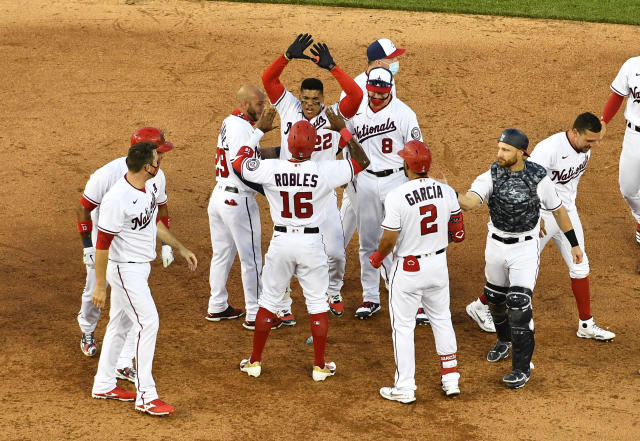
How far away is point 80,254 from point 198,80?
4687 millimetres

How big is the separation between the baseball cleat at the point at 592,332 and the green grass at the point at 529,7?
858 centimetres

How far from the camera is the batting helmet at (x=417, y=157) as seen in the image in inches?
280

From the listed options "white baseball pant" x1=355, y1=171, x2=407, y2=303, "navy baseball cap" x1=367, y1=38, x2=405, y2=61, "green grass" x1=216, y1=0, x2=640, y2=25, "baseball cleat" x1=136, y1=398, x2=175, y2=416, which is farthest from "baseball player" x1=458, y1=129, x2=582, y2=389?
"green grass" x1=216, y1=0, x2=640, y2=25

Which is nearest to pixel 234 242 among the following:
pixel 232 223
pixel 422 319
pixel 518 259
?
pixel 232 223

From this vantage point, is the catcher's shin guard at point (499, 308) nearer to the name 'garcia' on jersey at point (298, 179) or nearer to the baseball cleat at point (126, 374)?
the name 'garcia' on jersey at point (298, 179)

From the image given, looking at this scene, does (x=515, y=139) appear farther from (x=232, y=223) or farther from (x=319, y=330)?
(x=232, y=223)

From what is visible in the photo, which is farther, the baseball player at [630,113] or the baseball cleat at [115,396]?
the baseball player at [630,113]

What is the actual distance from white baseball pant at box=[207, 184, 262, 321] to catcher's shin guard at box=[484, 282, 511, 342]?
7.33 feet

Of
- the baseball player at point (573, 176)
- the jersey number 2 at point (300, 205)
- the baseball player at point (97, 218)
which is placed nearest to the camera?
the jersey number 2 at point (300, 205)

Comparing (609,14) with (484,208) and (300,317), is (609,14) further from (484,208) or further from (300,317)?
(300,317)

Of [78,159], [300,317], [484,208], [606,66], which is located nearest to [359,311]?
[300,317]

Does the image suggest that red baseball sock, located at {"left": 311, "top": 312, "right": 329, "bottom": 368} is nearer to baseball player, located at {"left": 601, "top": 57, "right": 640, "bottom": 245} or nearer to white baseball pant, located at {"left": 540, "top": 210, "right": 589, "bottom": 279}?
white baseball pant, located at {"left": 540, "top": 210, "right": 589, "bottom": 279}

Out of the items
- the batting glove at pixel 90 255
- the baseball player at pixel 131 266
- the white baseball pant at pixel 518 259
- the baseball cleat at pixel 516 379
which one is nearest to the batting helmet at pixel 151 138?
the baseball player at pixel 131 266

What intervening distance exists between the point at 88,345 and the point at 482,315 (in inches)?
145
